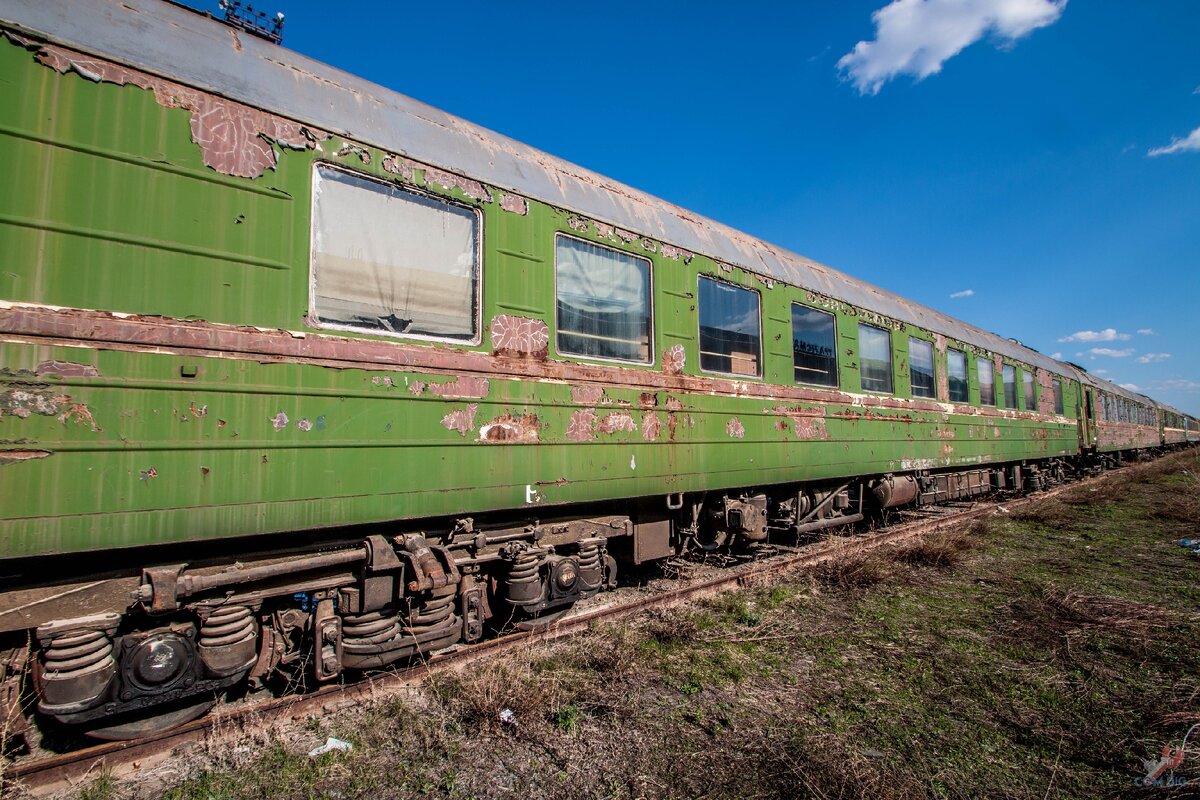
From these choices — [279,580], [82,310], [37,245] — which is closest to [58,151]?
[37,245]

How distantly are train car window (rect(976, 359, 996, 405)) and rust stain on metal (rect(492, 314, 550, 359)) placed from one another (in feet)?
33.4

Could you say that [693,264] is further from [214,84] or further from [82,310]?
[82,310]

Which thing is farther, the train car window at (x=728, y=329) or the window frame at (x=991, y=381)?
the window frame at (x=991, y=381)

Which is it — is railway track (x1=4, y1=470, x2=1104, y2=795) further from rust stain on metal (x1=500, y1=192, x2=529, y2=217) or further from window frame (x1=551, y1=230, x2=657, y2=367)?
rust stain on metal (x1=500, y1=192, x2=529, y2=217)

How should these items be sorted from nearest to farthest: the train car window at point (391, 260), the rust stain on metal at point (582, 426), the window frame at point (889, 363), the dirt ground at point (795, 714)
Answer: the dirt ground at point (795, 714)
the train car window at point (391, 260)
the rust stain on metal at point (582, 426)
the window frame at point (889, 363)

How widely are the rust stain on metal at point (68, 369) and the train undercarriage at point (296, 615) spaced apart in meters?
0.91

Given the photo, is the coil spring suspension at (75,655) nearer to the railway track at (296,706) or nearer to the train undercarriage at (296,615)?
the train undercarriage at (296,615)

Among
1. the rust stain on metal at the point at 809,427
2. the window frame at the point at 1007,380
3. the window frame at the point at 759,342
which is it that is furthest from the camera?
the window frame at the point at 1007,380

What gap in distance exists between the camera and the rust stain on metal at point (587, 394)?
4227mm

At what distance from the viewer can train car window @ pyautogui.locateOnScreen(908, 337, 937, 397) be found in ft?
29.4

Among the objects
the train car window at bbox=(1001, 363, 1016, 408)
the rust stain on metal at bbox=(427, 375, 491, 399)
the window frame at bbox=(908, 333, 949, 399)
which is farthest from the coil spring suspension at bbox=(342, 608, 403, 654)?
the train car window at bbox=(1001, 363, 1016, 408)

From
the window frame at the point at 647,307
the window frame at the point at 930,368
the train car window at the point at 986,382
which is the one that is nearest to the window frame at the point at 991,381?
the train car window at the point at 986,382

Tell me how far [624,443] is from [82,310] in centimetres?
323

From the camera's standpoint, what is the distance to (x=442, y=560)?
3.53 metres
